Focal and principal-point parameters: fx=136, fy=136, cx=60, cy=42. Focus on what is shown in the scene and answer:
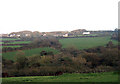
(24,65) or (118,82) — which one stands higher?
(118,82)

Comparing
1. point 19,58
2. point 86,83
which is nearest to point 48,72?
point 19,58

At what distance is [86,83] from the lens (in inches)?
313

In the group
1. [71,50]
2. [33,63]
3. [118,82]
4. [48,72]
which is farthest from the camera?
[71,50]

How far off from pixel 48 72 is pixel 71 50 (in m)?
12.2

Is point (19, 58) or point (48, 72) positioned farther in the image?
point (19, 58)

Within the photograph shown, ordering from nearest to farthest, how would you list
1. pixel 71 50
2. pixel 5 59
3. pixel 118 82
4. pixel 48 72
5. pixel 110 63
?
pixel 118 82 < pixel 48 72 < pixel 110 63 < pixel 5 59 < pixel 71 50

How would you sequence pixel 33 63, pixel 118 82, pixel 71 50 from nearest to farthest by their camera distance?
1. pixel 118 82
2. pixel 33 63
3. pixel 71 50

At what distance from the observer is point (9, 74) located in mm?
16609

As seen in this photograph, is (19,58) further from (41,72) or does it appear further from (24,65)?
(41,72)

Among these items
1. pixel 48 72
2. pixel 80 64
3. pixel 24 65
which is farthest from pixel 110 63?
pixel 24 65

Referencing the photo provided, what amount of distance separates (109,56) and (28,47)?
61.1 feet

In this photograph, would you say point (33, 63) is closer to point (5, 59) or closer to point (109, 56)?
point (5, 59)

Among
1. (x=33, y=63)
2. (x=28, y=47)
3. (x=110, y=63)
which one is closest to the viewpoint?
(x=110, y=63)

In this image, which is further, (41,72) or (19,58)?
(19,58)
